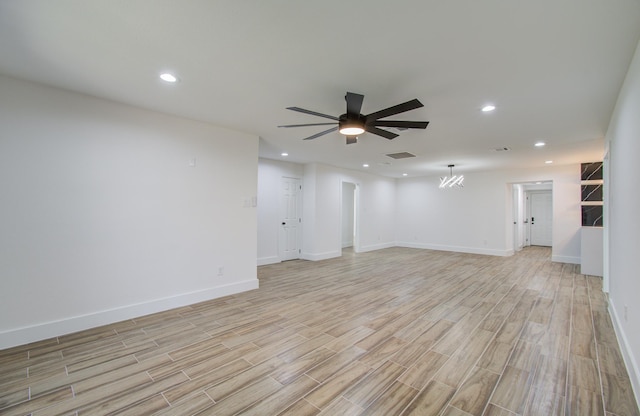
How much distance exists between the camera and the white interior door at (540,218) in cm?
1034

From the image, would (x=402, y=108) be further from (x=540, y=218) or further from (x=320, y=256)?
(x=540, y=218)

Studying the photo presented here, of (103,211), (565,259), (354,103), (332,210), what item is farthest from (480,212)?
(103,211)

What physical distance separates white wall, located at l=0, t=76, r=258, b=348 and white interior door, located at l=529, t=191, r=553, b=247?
461 inches

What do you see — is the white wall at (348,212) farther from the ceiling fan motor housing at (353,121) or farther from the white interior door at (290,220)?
the ceiling fan motor housing at (353,121)

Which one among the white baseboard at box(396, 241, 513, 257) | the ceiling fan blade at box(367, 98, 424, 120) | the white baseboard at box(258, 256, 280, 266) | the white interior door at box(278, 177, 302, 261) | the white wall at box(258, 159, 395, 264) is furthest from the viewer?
the white baseboard at box(396, 241, 513, 257)

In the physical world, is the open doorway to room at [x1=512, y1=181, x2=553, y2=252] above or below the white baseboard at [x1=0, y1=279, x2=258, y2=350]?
above

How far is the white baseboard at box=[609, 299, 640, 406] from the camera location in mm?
1983

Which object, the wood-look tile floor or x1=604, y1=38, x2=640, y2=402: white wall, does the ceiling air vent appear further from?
x1=604, y1=38, x2=640, y2=402: white wall

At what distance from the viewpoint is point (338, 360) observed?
8.13ft

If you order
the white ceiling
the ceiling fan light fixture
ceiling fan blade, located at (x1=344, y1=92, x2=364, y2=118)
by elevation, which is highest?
the white ceiling

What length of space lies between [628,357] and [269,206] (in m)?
6.20

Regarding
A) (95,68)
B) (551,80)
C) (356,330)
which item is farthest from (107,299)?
(551,80)

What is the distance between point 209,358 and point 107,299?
171cm


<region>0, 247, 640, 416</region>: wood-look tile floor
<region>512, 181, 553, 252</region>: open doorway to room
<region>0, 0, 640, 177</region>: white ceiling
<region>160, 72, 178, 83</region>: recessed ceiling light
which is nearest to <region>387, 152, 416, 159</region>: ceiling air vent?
<region>0, 0, 640, 177</region>: white ceiling
